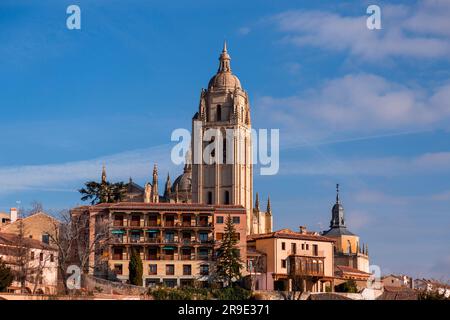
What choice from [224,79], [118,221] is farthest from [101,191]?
[224,79]

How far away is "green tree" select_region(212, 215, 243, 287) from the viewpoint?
93.6 m

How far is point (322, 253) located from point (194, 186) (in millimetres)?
47904

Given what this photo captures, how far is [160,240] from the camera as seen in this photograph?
321 ft

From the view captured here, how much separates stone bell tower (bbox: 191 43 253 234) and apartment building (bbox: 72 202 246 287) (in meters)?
46.6

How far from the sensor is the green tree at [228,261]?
9356cm

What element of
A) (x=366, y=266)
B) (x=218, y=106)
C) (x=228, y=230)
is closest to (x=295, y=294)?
(x=228, y=230)

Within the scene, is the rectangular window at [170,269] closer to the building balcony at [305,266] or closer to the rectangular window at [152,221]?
the rectangular window at [152,221]

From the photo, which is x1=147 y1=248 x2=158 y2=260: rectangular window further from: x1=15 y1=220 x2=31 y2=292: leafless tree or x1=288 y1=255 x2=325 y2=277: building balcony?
x1=288 y1=255 x2=325 y2=277: building balcony

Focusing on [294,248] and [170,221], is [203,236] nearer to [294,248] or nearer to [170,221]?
[170,221]

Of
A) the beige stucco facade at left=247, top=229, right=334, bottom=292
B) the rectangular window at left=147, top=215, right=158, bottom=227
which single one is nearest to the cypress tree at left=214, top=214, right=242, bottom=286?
the beige stucco facade at left=247, top=229, right=334, bottom=292

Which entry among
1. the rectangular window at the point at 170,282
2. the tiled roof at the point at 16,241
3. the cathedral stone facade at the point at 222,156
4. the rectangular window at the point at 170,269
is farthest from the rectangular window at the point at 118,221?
the cathedral stone facade at the point at 222,156

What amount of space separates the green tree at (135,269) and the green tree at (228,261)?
7705 millimetres

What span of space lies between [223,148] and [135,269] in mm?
60052
